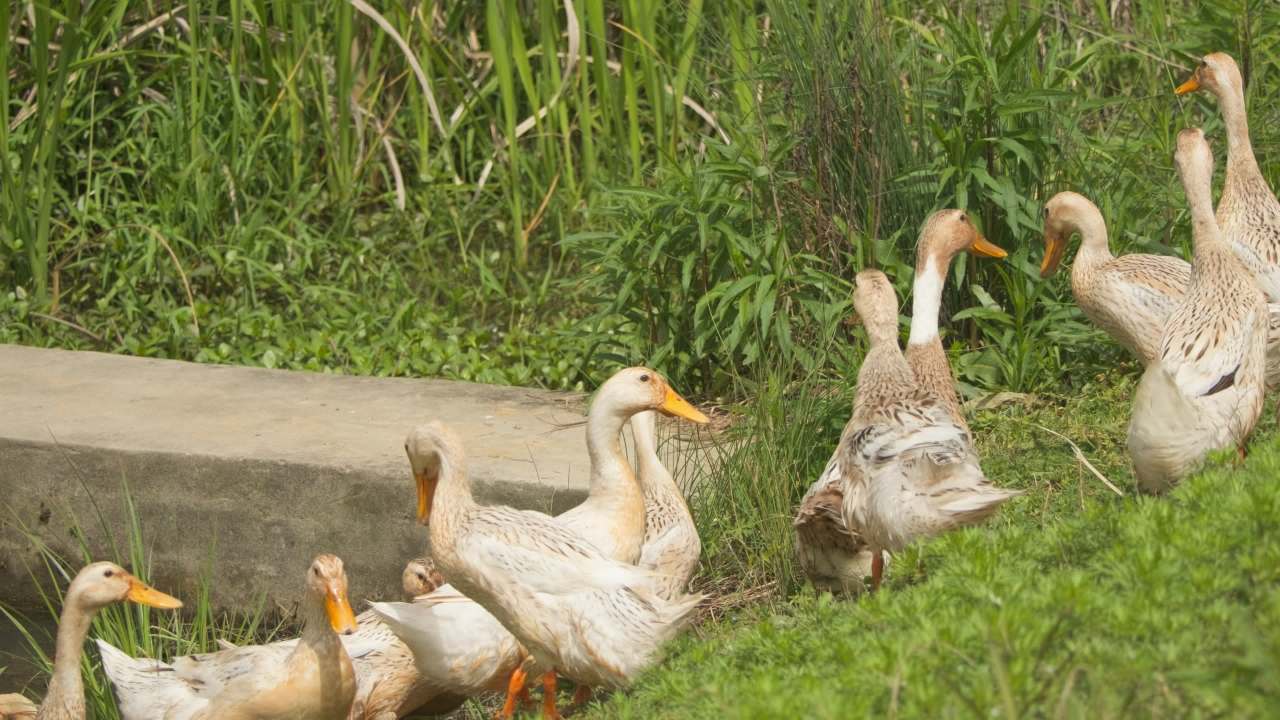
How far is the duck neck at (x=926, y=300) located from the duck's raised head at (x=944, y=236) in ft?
0.04

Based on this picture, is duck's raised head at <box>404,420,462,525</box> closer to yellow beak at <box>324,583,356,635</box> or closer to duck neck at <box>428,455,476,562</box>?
duck neck at <box>428,455,476,562</box>

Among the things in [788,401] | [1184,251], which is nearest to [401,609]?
[788,401]

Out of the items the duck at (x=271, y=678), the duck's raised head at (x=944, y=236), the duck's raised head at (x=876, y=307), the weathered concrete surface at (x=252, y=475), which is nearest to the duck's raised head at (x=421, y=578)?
the weathered concrete surface at (x=252, y=475)

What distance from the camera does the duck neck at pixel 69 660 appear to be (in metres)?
5.36

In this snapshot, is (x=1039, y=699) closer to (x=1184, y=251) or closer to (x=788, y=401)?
(x=788, y=401)

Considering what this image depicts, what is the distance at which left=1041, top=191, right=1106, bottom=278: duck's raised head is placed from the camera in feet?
20.9

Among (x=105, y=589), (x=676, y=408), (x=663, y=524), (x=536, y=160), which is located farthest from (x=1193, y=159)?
(x=105, y=589)

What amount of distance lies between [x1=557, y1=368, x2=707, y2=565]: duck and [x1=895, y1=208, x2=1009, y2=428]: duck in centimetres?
92

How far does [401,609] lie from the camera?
16.6ft

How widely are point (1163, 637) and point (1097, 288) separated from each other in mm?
3124

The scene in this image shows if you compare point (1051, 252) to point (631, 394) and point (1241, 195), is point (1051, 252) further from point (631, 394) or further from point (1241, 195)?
point (631, 394)

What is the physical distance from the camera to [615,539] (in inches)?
208

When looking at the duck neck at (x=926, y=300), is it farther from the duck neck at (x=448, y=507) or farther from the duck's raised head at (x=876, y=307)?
the duck neck at (x=448, y=507)

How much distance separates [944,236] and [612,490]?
1.65 meters
